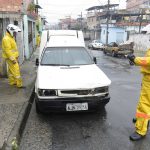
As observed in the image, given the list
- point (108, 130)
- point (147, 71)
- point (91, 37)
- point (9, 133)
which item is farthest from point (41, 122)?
point (91, 37)

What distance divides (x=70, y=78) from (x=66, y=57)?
1502mm

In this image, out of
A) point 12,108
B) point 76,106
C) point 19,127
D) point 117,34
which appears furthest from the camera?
point 117,34

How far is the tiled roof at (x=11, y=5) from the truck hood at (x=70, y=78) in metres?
7.57

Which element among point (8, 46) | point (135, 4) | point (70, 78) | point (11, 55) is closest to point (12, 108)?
point (70, 78)

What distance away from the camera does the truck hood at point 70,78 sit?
5597 mm

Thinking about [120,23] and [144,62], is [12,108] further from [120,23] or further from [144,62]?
Answer: [120,23]

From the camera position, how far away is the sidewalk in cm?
484

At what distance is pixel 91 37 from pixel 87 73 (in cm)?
6149

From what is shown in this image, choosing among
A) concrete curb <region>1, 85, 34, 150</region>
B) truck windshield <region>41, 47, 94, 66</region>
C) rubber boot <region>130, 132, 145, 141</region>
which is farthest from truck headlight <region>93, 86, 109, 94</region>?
concrete curb <region>1, 85, 34, 150</region>

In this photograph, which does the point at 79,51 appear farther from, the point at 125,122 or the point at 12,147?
the point at 12,147

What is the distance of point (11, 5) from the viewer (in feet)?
43.9

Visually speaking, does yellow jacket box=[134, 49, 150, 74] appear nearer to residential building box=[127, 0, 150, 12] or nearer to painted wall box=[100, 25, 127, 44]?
painted wall box=[100, 25, 127, 44]

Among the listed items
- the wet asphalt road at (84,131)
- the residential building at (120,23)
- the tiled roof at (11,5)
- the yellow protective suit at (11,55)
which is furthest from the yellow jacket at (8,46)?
the residential building at (120,23)

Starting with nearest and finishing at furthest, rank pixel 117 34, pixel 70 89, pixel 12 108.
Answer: pixel 70 89 < pixel 12 108 < pixel 117 34
